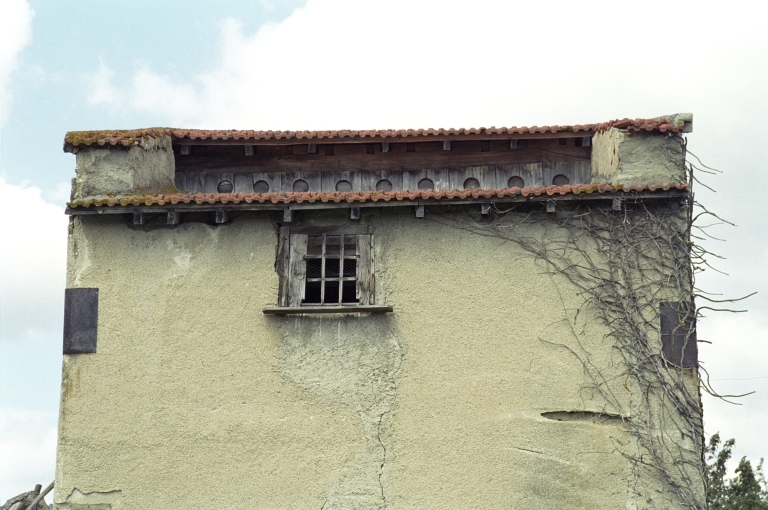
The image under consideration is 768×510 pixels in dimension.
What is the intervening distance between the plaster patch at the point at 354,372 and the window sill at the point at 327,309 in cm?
9

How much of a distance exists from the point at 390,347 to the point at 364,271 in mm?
1028

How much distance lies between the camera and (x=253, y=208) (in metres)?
11.4

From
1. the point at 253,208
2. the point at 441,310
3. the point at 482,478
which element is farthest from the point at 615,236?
the point at 253,208

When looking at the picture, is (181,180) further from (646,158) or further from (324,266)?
(646,158)

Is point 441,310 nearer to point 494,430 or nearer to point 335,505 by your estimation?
point 494,430

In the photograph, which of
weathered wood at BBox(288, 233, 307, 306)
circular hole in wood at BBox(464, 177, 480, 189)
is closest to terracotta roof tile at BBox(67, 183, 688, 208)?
weathered wood at BBox(288, 233, 307, 306)

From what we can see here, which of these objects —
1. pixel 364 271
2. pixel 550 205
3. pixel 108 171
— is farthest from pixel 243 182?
pixel 550 205

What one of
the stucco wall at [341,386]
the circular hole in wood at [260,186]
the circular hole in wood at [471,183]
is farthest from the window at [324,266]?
the circular hole in wood at [471,183]

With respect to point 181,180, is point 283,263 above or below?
below

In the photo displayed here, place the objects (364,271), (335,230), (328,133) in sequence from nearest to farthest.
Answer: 1. (364,271)
2. (335,230)
3. (328,133)

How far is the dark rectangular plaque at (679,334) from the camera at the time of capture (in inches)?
430

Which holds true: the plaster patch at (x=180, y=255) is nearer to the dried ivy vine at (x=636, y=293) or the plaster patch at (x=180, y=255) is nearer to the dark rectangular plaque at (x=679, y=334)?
the dried ivy vine at (x=636, y=293)

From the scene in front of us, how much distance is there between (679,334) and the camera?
433 inches

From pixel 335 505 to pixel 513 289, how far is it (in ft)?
11.1
